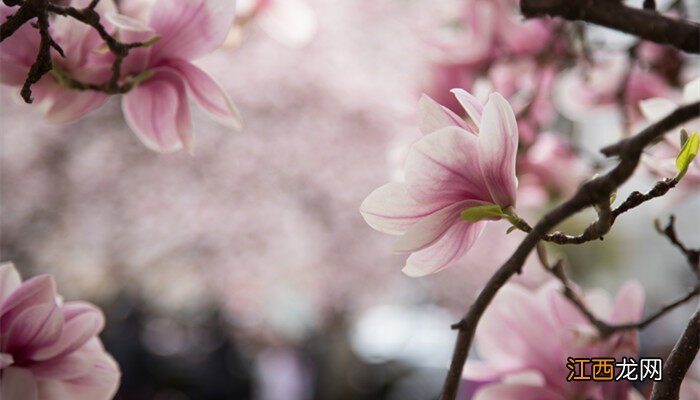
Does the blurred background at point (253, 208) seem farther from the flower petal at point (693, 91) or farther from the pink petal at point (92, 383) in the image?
the flower petal at point (693, 91)

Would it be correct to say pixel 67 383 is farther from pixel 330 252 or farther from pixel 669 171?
pixel 330 252

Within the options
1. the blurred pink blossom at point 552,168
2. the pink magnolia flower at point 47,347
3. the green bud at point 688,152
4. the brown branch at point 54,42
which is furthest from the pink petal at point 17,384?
the blurred pink blossom at point 552,168

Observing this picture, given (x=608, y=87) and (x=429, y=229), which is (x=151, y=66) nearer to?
(x=429, y=229)

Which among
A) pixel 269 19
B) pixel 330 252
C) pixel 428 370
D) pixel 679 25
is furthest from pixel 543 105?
pixel 428 370

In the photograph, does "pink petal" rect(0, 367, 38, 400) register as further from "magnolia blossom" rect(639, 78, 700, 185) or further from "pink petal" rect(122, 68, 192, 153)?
"magnolia blossom" rect(639, 78, 700, 185)

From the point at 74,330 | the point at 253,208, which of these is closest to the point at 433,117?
Answer: the point at 74,330
